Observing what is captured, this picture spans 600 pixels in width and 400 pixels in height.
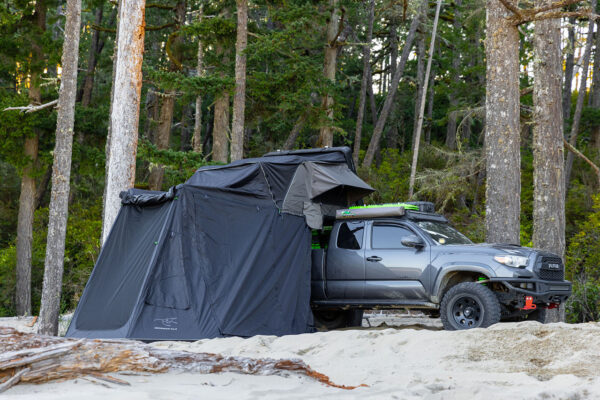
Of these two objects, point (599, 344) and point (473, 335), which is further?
point (473, 335)

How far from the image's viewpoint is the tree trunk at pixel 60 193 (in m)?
13.1

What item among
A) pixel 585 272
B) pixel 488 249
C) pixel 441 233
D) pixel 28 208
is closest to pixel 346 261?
pixel 441 233

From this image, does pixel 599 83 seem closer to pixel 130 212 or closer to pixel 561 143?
pixel 561 143

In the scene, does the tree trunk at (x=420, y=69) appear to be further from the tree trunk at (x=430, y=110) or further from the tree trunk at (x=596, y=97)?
the tree trunk at (x=596, y=97)

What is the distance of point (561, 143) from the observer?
12.5m

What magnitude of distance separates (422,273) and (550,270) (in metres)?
1.88

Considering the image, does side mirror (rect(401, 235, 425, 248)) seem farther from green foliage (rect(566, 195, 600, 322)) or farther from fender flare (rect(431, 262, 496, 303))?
green foliage (rect(566, 195, 600, 322))

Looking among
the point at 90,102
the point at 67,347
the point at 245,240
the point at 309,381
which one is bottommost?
the point at 309,381

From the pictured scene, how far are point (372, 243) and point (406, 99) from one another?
2731 cm

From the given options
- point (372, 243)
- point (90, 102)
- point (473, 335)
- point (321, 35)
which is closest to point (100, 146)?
point (90, 102)

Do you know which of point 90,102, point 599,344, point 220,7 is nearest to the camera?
point 599,344

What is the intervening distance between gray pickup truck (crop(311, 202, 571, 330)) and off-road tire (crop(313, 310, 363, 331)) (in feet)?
0.06

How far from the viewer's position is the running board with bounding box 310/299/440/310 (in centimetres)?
975

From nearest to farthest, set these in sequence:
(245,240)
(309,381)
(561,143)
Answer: (309,381)
(245,240)
(561,143)
